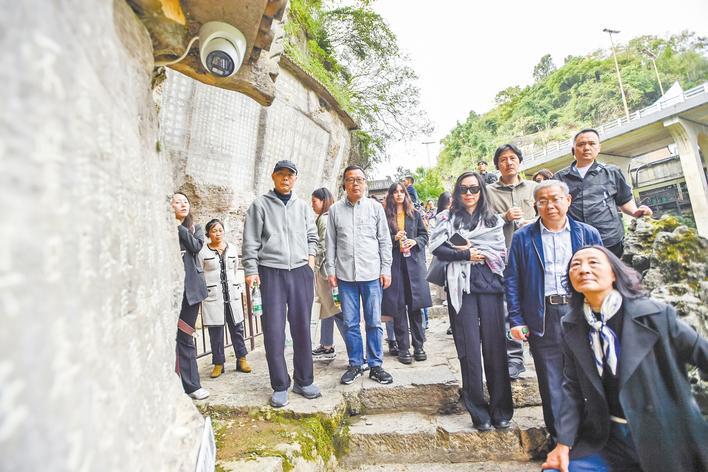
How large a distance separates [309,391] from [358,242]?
54.3 inches

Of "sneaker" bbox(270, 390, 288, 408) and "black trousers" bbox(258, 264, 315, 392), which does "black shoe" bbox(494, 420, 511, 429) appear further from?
"sneaker" bbox(270, 390, 288, 408)

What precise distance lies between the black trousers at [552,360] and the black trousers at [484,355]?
31 cm

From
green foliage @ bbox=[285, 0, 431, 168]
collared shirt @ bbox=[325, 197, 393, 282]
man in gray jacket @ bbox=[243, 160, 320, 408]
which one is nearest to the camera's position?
man in gray jacket @ bbox=[243, 160, 320, 408]

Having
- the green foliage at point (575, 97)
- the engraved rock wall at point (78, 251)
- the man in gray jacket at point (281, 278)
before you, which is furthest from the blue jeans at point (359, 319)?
the green foliage at point (575, 97)

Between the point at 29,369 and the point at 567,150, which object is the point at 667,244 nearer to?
the point at 29,369

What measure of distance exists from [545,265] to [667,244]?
1637 mm

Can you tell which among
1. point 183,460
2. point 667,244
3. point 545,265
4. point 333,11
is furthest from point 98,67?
point 333,11

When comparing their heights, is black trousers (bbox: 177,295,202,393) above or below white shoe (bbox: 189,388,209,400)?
above

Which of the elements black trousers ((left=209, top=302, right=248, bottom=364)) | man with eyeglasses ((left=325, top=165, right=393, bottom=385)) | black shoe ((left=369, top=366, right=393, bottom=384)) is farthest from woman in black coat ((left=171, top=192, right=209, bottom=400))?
black shoe ((left=369, top=366, right=393, bottom=384))

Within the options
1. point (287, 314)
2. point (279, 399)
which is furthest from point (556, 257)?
point (279, 399)

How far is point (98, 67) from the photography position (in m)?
1.07

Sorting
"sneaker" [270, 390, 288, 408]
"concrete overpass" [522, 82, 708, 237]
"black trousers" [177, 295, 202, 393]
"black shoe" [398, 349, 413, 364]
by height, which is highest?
"concrete overpass" [522, 82, 708, 237]

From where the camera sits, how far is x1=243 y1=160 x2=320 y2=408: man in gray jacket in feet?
9.40

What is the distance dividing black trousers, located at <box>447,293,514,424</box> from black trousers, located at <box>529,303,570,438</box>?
31 cm
